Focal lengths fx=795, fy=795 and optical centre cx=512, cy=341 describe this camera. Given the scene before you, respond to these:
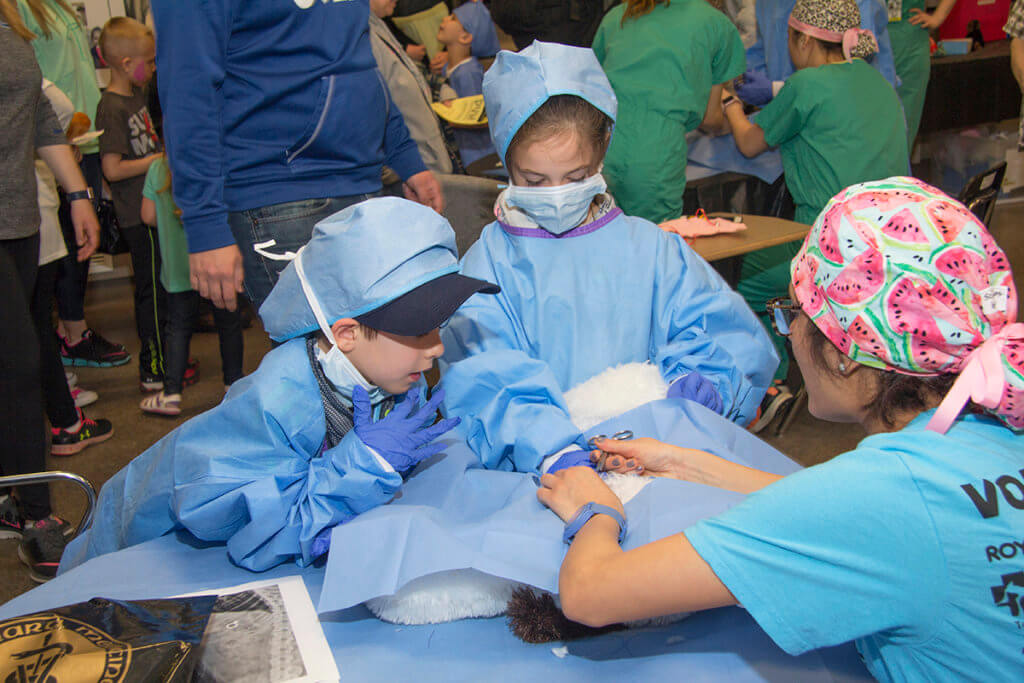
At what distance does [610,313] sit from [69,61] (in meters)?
3.61

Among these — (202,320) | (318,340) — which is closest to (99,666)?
(318,340)

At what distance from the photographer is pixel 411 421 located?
1.34 m

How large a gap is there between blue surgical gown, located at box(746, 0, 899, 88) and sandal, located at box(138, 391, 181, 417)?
3.39 metres

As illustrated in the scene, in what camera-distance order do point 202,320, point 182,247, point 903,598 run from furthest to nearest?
1. point 202,320
2. point 182,247
3. point 903,598

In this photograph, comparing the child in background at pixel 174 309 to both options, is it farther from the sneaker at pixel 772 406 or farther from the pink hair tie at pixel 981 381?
the pink hair tie at pixel 981 381

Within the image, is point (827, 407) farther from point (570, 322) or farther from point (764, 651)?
point (570, 322)

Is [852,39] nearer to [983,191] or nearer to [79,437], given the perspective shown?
[983,191]

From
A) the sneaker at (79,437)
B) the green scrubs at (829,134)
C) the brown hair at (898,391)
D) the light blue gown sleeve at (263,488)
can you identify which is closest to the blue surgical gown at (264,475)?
the light blue gown sleeve at (263,488)

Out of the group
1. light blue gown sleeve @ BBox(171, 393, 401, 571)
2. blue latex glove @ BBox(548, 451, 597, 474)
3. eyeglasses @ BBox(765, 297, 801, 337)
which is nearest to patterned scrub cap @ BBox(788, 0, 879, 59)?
eyeglasses @ BBox(765, 297, 801, 337)

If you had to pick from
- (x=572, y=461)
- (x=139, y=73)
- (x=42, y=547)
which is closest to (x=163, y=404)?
(x=42, y=547)

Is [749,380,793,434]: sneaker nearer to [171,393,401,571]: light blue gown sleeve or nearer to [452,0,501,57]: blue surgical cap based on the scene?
[171,393,401,571]: light blue gown sleeve

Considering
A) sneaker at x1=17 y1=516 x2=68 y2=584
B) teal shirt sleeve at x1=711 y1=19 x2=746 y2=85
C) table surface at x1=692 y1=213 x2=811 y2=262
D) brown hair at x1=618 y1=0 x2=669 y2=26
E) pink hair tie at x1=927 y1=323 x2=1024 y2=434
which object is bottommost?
sneaker at x1=17 y1=516 x2=68 y2=584

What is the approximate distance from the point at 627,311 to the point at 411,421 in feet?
2.19

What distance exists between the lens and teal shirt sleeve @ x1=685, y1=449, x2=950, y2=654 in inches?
33.2
